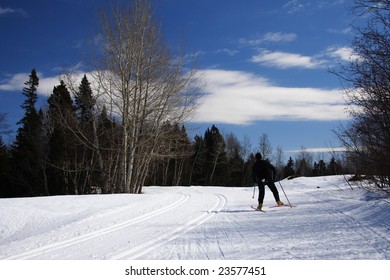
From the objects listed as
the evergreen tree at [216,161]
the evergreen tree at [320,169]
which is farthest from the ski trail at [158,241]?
the evergreen tree at [320,169]

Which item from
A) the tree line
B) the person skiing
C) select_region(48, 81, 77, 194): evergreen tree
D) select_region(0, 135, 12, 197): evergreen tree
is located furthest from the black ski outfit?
select_region(0, 135, 12, 197): evergreen tree

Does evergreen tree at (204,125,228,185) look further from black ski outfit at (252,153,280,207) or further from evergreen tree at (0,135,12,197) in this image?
black ski outfit at (252,153,280,207)

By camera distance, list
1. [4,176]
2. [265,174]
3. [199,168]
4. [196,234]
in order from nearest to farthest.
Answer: [196,234]
[265,174]
[4,176]
[199,168]

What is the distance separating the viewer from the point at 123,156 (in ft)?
77.0

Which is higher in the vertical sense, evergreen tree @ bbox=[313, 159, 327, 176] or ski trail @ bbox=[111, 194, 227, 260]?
evergreen tree @ bbox=[313, 159, 327, 176]

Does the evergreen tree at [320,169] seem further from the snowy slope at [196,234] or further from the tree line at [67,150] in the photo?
the snowy slope at [196,234]

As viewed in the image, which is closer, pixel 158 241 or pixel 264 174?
pixel 158 241

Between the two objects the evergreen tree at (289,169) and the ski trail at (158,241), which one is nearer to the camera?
the ski trail at (158,241)

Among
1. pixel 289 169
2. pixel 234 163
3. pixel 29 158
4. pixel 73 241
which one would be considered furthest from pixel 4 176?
pixel 289 169

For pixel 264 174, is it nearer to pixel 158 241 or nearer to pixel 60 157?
pixel 158 241

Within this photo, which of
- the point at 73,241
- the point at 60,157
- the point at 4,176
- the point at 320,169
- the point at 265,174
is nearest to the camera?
the point at 73,241

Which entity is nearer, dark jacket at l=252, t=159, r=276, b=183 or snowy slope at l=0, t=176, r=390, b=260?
snowy slope at l=0, t=176, r=390, b=260

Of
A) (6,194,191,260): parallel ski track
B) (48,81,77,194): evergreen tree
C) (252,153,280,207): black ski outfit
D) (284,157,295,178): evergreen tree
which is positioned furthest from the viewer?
(284,157,295,178): evergreen tree
